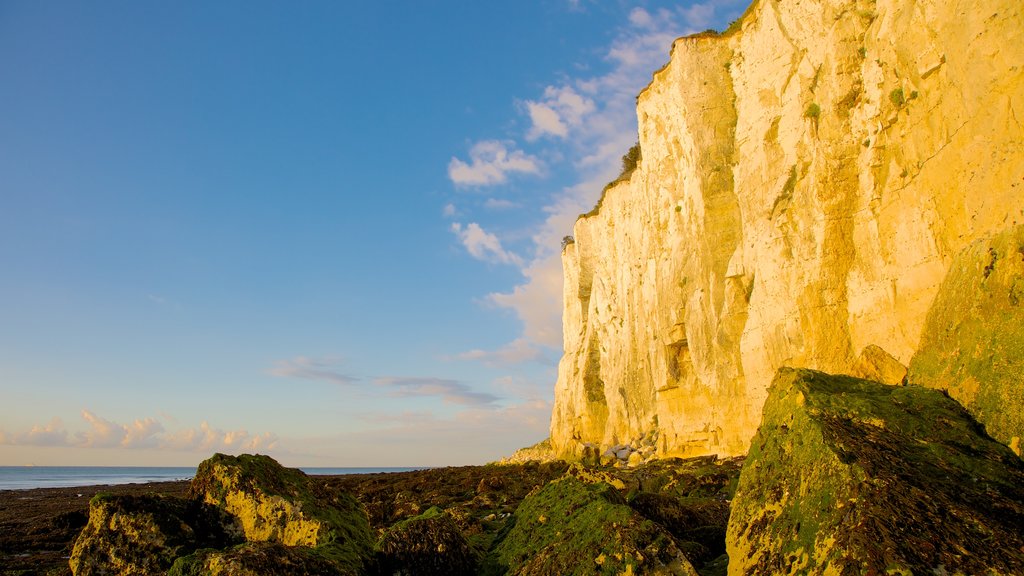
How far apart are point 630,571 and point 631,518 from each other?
0.54 metres

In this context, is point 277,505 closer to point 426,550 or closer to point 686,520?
point 426,550

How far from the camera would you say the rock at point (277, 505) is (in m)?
5.82

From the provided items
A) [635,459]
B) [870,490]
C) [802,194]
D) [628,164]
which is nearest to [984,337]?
[870,490]

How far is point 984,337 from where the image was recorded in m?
7.66

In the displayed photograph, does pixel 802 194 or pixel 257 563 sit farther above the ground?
pixel 802 194

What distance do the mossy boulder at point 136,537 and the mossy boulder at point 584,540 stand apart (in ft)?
9.63

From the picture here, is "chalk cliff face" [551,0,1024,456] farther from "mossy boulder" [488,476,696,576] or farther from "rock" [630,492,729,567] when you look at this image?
"mossy boulder" [488,476,696,576]

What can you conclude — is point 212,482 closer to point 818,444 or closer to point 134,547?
point 134,547

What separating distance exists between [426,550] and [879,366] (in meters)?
14.3

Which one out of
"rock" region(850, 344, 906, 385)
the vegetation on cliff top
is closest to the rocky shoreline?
"rock" region(850, 344, 906, 385)

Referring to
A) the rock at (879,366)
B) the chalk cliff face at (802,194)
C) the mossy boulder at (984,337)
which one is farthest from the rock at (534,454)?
the mossy boulder at (984,337)

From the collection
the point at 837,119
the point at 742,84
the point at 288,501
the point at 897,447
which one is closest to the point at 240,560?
the point at 288,501

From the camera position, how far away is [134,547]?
5746 millimetres

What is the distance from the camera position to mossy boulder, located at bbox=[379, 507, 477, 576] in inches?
231
